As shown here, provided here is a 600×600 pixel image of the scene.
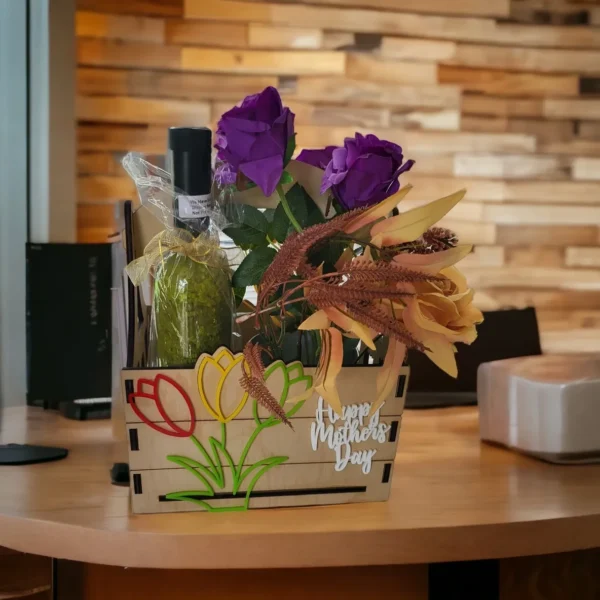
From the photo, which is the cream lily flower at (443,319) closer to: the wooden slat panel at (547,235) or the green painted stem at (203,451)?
the green painted stem at (203,451)

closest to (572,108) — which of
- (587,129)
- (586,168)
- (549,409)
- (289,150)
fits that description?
(587,129)

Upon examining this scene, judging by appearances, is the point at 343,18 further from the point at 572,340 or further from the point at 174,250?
the point at 174,250

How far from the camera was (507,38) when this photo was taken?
254 cm

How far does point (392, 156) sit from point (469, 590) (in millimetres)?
422

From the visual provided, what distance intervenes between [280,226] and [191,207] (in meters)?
0.09

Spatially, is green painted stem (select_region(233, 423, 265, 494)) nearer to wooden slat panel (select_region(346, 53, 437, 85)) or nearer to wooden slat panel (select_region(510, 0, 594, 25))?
wooden slat panel (select_region(346, 53, 437, 85))

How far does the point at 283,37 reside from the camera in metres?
2.36

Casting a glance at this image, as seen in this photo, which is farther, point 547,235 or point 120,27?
point 547,235

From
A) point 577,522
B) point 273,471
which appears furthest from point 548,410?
point 273,471

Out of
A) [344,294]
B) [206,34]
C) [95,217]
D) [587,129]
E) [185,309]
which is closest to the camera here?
[344,294]

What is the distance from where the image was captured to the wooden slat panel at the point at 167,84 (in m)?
2.20

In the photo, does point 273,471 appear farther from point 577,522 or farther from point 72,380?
point 72,380

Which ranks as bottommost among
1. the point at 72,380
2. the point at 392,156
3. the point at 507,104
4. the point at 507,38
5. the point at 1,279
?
the point at 72,380

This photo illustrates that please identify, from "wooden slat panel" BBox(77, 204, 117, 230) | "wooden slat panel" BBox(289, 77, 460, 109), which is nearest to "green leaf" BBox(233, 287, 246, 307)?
"wooden slat panel" BBox(77, 204, 117, 230)
